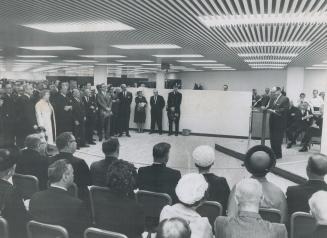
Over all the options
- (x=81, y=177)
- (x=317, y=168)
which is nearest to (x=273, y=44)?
(x=317, y=168)

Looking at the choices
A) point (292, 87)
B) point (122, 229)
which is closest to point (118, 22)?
point (122, 229)

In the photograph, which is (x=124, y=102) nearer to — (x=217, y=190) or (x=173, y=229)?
(x=217, y=190)

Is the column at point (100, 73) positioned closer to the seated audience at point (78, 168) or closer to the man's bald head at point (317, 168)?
the seated audience at point (78, 168)

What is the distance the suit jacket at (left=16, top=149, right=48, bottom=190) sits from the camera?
3984mm

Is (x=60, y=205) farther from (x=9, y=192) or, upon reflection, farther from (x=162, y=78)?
(x=162, y=78)

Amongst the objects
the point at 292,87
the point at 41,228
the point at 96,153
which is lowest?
the point at 96,153

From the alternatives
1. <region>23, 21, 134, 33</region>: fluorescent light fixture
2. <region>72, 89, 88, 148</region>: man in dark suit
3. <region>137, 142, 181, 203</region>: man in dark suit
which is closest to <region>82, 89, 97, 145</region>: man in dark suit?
<region>72, 89, 88, 148</region>: man in dark suit

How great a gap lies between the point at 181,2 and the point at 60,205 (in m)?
3.71

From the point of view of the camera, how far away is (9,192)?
2.59 meters

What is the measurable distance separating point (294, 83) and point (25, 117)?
42.8 ft

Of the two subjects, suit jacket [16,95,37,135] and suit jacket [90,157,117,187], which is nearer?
suit jacket [90,157,117,187]

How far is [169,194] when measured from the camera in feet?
10.7

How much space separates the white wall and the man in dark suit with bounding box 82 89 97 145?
1684cm

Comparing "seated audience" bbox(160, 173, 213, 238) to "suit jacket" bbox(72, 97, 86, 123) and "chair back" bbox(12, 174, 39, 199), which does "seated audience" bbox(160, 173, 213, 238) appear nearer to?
"chair back" bbox(12, 174, 39, 199)
